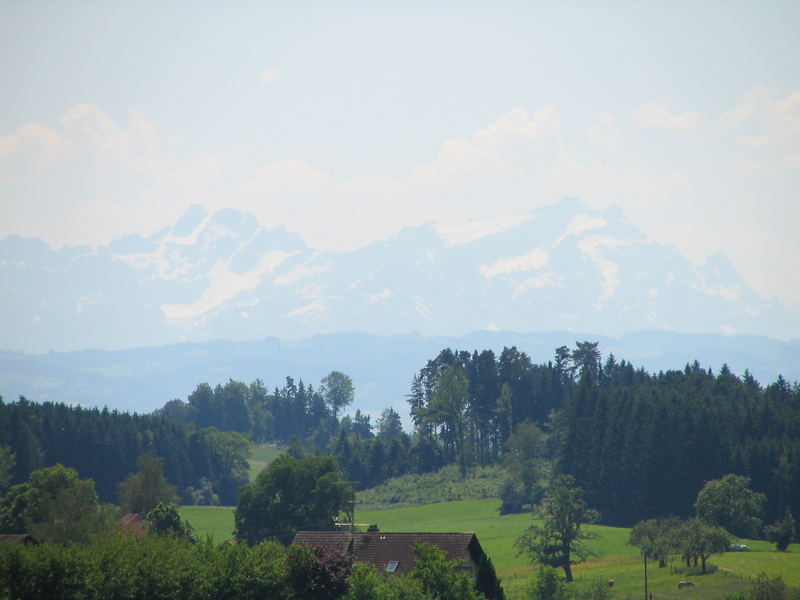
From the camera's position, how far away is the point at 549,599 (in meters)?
76.7

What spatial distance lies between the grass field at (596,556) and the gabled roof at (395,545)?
16977mm

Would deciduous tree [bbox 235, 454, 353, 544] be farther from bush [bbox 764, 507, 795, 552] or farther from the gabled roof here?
bush [bbox 764, 507, 795, 552]

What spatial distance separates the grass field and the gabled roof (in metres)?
17.0

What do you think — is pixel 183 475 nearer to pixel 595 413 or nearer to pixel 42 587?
pixel 595 413

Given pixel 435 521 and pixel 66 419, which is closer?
pixel 435 521

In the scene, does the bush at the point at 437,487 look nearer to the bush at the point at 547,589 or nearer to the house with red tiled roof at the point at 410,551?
the bush at the point at 547,589

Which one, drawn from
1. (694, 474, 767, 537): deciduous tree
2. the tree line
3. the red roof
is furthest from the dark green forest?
the red roof

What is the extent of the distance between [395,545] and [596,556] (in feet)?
142

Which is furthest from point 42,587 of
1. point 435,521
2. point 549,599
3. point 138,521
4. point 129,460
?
point 129,460

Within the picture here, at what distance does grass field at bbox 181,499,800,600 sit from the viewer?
8600 cm

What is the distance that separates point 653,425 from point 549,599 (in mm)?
64670

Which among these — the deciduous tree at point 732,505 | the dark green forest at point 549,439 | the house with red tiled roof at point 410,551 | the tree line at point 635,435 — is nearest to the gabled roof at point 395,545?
the house with red tiled roof at point 410,551

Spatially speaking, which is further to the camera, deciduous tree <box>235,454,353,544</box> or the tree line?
the tree line

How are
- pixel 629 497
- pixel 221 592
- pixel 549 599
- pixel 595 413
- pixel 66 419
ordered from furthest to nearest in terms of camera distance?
pixel 66 419 < pixel 595 413 < pixel 629 497 < pixel 549 599 < pixel 221 592
